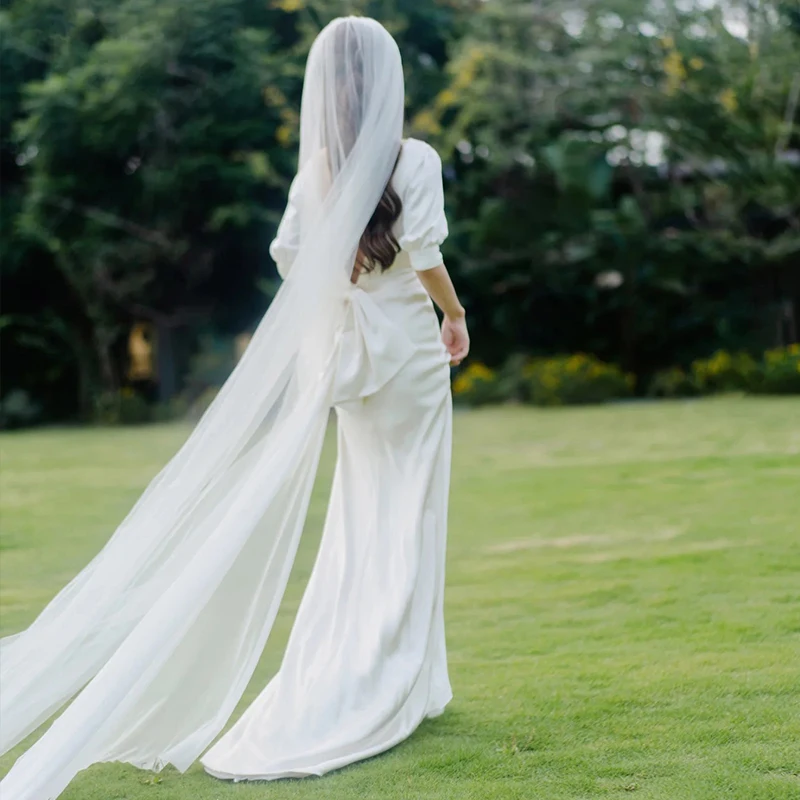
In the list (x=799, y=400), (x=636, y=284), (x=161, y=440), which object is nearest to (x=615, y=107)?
(x=636, y=284)

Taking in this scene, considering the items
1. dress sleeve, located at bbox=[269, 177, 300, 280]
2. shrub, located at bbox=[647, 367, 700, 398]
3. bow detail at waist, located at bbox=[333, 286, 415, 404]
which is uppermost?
dress sleeve, located at bbox=[269, 177, 300, 280]

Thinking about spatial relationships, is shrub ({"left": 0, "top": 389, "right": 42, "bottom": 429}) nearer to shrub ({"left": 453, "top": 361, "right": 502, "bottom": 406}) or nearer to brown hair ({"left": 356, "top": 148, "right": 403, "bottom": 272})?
shrub ({"left": 453, "top": 361, "right": 502, "bottom": 406})

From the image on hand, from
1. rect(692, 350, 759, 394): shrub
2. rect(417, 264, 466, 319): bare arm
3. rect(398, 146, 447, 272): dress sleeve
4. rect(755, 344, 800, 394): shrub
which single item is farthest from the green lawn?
rect(692, 350, 759, 394): shrub

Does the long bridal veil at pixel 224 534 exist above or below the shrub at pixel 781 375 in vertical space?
above

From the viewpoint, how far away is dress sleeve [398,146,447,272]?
3330 mm

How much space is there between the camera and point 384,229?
3.42 meters

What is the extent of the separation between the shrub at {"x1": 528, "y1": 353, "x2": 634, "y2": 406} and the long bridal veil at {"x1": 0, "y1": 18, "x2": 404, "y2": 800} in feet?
43.7

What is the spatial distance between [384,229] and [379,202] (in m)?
0.08

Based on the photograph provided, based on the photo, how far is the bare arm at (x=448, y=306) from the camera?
3395mm

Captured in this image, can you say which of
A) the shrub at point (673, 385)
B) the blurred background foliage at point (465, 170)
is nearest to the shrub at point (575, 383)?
the shrub at point (673, 385)

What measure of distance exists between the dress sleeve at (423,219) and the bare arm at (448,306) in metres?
0.04

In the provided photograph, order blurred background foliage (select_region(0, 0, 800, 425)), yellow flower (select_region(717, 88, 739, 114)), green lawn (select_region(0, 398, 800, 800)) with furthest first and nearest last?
1. yellow flower (select_region(717, 88, 739, 114))
2. blurred background foliage (select_region(0, 0, 800, 425))
3. green lawn (select_region(0, 398, 800, 800))

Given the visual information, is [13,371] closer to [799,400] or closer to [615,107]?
[615,107]

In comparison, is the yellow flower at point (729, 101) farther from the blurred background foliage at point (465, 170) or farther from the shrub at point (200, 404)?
the shrub at point (200, 404)
